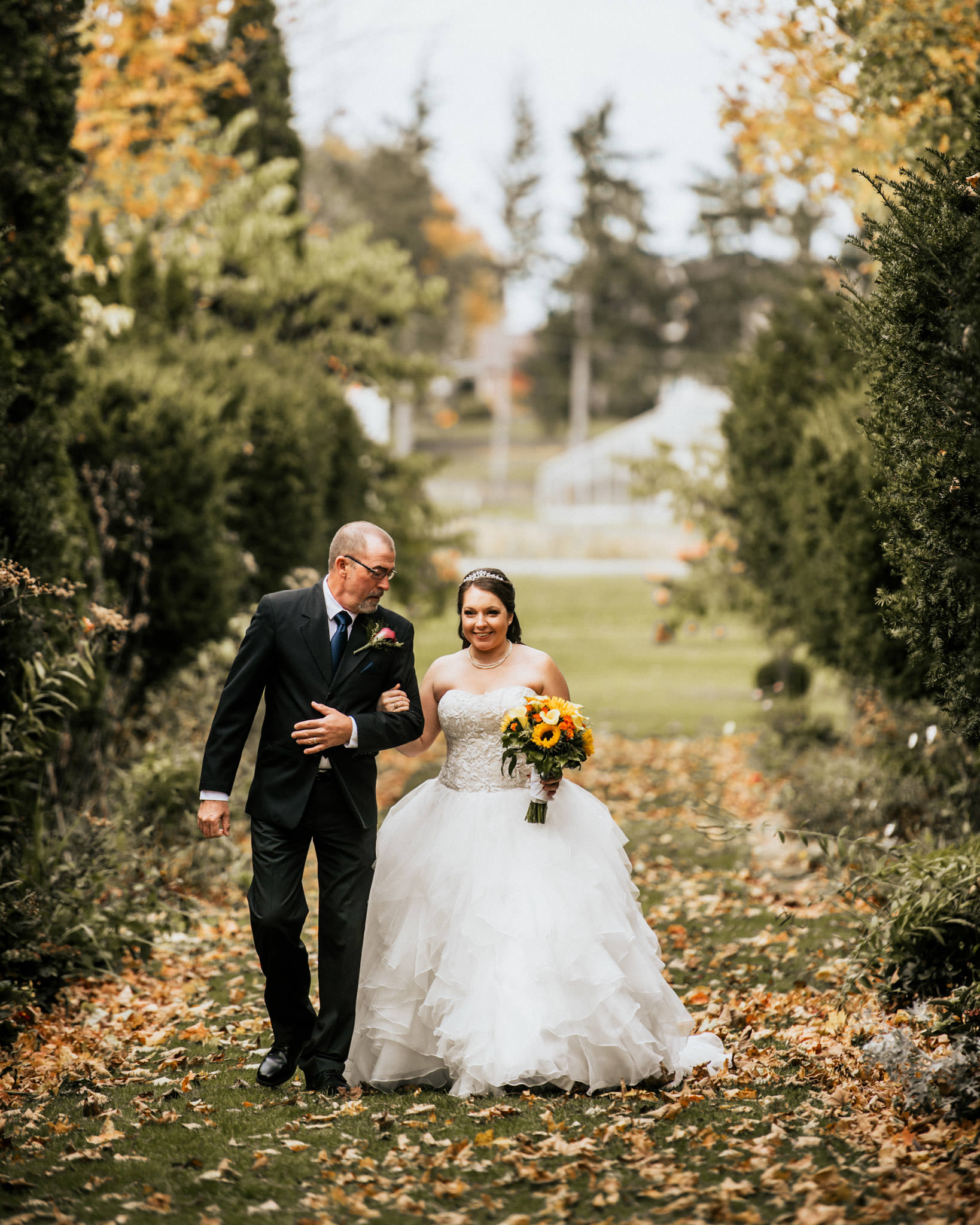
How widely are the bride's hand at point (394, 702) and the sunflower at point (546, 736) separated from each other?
56cm

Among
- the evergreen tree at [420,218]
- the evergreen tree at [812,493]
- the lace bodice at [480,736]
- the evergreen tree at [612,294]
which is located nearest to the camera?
the lace bodice at [480,736]

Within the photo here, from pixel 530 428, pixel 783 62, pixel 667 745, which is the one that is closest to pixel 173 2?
pixel 783 62

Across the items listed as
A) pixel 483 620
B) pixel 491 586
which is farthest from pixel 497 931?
pixel 491 586

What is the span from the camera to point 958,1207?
368 centimetres

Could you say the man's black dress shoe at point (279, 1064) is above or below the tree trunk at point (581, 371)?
below

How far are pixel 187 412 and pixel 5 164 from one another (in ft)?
7.67

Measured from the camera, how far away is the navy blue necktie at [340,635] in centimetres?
534

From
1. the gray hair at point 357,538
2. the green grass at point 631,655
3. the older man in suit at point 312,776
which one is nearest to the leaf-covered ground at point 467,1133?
the older man in suit at point 312,776

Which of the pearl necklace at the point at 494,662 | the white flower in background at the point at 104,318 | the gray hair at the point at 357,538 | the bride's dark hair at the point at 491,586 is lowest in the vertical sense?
the pearl necklace at the point at 494,662

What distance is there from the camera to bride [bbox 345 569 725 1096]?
16.5 ft

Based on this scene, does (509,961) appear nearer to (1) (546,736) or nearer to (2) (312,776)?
(1) (546,736)

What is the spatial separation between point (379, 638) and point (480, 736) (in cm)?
76

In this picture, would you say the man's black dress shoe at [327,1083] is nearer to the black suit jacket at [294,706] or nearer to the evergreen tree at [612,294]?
the black suit jacket at [294,706]

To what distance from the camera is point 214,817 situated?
5094 millimetres
